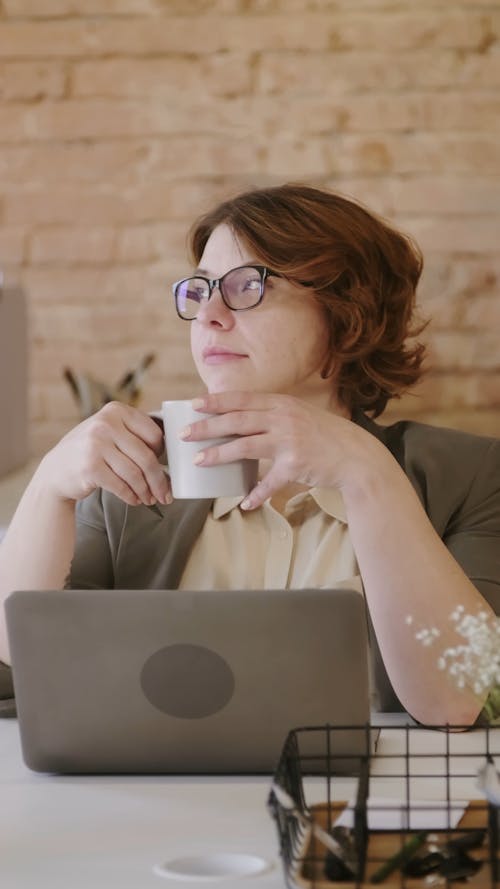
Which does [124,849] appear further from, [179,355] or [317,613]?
[179,355]

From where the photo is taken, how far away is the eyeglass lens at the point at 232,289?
1.57 meters

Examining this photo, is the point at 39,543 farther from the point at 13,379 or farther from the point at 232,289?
the point at 13,379

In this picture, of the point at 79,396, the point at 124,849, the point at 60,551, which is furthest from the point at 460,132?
the point at 124,849

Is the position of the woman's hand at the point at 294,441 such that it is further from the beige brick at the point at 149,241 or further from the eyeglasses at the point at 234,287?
the beige brick at the point at 149,241

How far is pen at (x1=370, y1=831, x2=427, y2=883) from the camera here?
797 millimetres

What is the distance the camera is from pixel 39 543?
1.42 meters

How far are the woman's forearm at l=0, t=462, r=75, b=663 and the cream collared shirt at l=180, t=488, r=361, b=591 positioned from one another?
191 mm

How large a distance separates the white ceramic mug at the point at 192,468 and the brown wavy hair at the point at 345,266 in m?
0.45

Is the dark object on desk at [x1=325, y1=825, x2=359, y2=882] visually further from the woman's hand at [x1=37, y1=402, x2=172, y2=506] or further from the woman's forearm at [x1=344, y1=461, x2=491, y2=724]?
the woman's hand at [x1=37, y1=402, x2=172, y2=506]

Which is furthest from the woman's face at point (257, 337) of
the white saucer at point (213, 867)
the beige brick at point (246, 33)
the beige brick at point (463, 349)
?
the beige brick at point (246, 33)

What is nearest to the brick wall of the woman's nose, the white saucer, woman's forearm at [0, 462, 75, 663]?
the woman's nose

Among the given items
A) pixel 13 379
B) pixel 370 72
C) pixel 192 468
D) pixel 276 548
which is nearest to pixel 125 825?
pixel 192 468

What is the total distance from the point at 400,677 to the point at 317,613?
0.93ft

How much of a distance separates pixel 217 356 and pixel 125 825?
2.27ft
